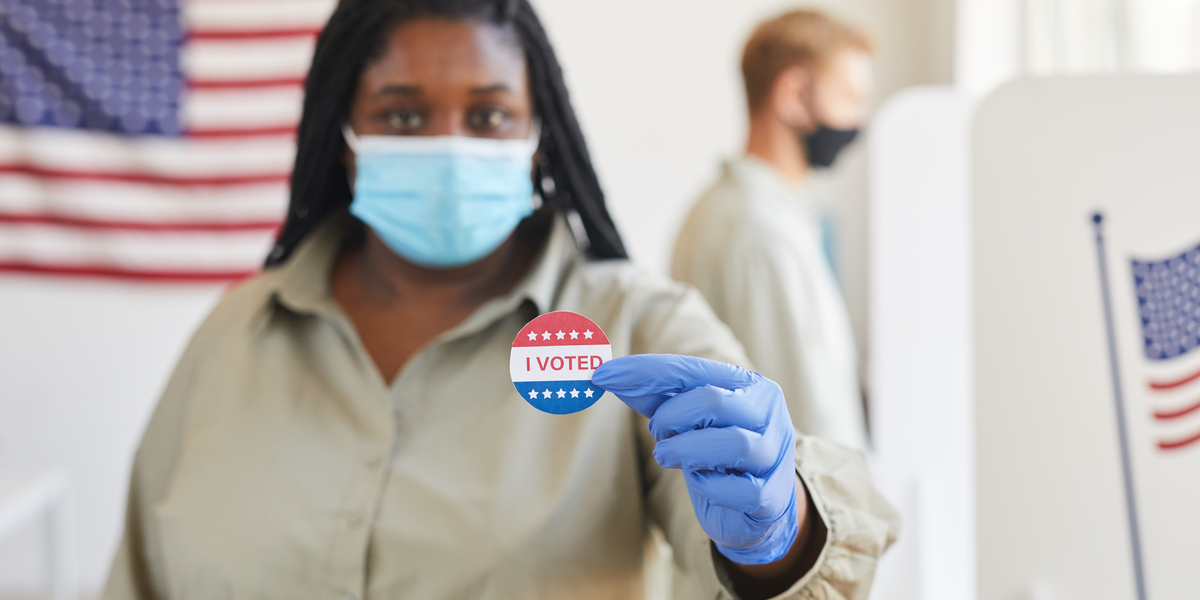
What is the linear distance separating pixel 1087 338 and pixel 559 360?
70 centimetres

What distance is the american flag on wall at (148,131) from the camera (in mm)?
3146

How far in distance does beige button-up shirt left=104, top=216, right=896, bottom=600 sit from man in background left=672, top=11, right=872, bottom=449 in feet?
2.30

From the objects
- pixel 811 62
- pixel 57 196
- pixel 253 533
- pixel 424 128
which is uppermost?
pixel 811 62

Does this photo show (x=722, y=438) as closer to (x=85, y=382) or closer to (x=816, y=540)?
(x=816, y=540)

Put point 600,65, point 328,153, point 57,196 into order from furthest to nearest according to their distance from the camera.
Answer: point 600,65
point 57,196
point 328,153

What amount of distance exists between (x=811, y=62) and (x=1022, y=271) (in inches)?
54.0

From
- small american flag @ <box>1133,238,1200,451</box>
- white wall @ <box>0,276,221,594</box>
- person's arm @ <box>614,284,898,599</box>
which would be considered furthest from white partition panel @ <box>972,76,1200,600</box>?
white wall @ <box>0,276,221,594</box>

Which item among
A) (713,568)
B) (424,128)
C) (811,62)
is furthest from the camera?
(811,62)

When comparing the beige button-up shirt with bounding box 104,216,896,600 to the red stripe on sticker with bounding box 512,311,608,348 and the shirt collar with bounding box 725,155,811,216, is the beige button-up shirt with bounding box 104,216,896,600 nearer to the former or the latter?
the red stripe on sticker with bounding box 512,311,608,348

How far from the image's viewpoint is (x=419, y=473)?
3.57ft

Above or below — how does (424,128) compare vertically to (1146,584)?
above

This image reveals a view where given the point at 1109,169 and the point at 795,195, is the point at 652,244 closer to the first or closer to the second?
the point at 795,195

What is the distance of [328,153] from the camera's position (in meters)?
1.35

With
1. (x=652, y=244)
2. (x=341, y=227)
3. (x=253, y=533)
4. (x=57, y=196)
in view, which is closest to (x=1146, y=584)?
(x=253, y=533)
